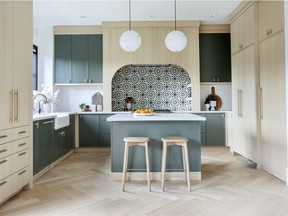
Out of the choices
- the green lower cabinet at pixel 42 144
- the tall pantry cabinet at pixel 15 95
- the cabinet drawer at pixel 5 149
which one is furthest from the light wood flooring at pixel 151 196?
the cabinet drawer at pixel 5 149

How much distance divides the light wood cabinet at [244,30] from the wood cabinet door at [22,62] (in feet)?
10.7

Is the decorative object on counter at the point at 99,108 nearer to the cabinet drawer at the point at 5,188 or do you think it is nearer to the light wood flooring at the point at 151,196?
the light wood flooring at the point at 151,196

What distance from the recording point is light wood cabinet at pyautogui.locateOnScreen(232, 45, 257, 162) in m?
3.78

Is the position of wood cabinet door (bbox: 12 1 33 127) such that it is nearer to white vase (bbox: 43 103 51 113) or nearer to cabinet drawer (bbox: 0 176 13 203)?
cabinet drawer (bbox: 0 176 13 203)

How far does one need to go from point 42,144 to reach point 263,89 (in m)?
Answer: 3.33

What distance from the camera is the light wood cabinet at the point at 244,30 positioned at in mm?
3798

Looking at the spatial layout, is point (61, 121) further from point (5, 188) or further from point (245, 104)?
point (245, 104)

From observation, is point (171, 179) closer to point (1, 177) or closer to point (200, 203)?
point (200, 203)

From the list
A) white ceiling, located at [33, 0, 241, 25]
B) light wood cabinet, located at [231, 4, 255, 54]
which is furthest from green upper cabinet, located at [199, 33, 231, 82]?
light wood cabinet, located at [231, 4, 255, 54]

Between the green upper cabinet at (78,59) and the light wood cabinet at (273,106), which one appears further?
the green upper cabinet at (78,59)

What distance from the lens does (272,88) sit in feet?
10.6

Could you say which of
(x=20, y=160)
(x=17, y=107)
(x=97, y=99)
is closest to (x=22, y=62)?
(x=17, y=107)

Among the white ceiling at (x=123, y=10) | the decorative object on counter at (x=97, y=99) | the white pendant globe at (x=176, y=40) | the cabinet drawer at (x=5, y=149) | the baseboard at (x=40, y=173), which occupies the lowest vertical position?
the baseboard at (x=40, y=173)

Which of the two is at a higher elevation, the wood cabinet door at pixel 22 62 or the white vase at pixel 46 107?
the wood cabinet door at pixel 22 62
